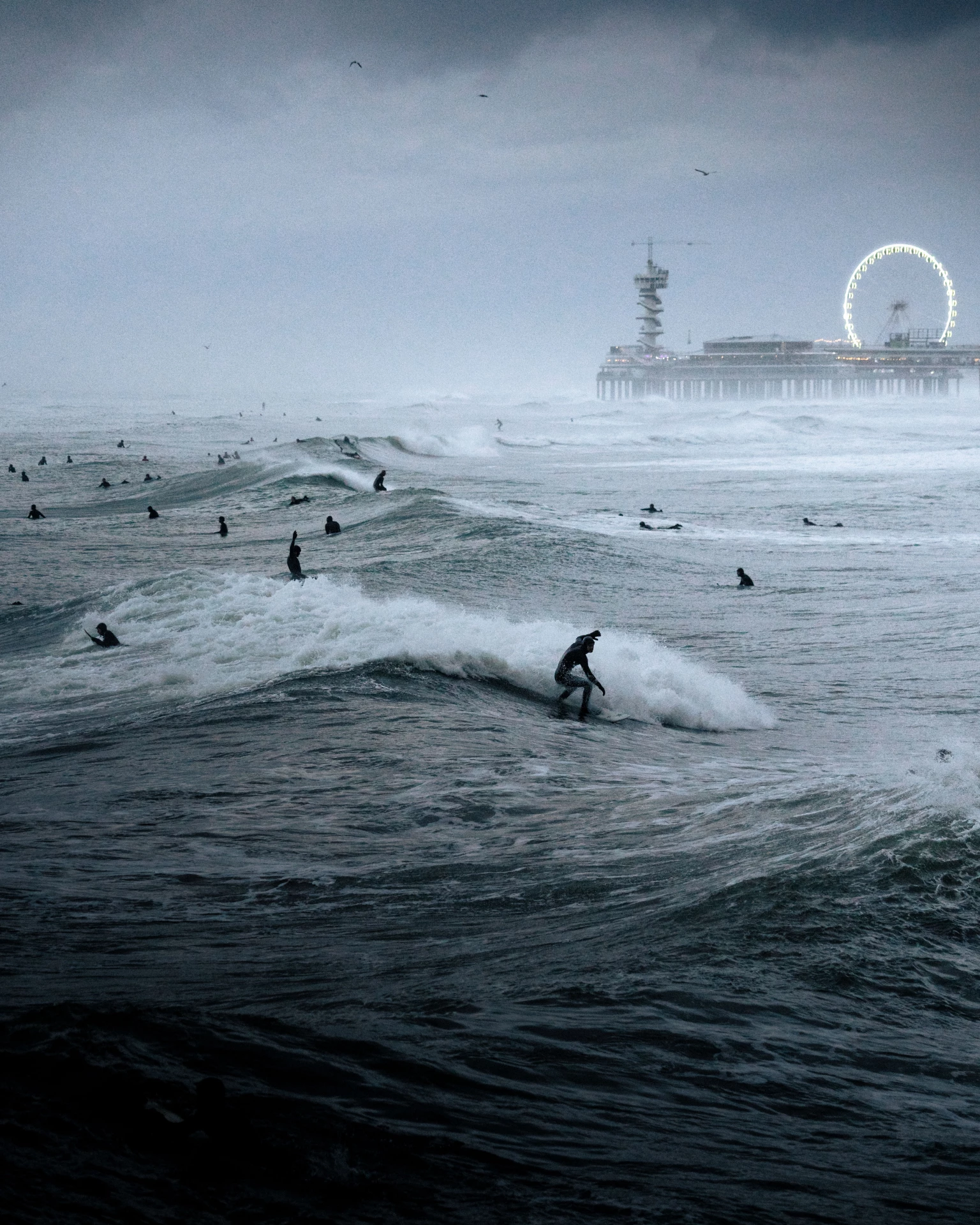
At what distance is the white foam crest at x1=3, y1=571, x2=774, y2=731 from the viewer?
13578 mm

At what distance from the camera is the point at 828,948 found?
21.6ft

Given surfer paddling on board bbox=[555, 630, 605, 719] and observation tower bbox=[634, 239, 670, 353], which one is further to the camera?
observation tower bbox=[634, 239, 670, 353]

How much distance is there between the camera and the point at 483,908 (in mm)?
7199

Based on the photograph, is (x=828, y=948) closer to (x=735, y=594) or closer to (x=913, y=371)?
(x=735, y=594)

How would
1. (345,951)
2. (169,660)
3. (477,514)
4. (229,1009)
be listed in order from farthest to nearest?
(477,514)
(169,660)
(345,951)
(229,1009)

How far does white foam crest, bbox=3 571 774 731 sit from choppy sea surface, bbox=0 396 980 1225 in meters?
0.08

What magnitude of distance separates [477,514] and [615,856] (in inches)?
970

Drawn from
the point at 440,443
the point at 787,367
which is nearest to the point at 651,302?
the point at 787,367

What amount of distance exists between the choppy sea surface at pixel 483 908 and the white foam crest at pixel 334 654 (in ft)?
0.25

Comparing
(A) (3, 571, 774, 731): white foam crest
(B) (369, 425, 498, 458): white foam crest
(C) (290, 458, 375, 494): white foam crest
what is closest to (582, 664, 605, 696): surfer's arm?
(A) (3, 571, 774, 731): white foam crest

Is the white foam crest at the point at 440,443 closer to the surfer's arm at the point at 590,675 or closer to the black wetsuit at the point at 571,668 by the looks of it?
the black wetsuit at the point at 571,668

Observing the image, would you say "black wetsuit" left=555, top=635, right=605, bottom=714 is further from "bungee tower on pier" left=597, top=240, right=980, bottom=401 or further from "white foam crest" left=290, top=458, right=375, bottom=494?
"bungee tower on pier" left=597, top=240, right=980, bottom=401

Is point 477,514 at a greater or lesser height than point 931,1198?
greater

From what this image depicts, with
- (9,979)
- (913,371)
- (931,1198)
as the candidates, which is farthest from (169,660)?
(913,371)
